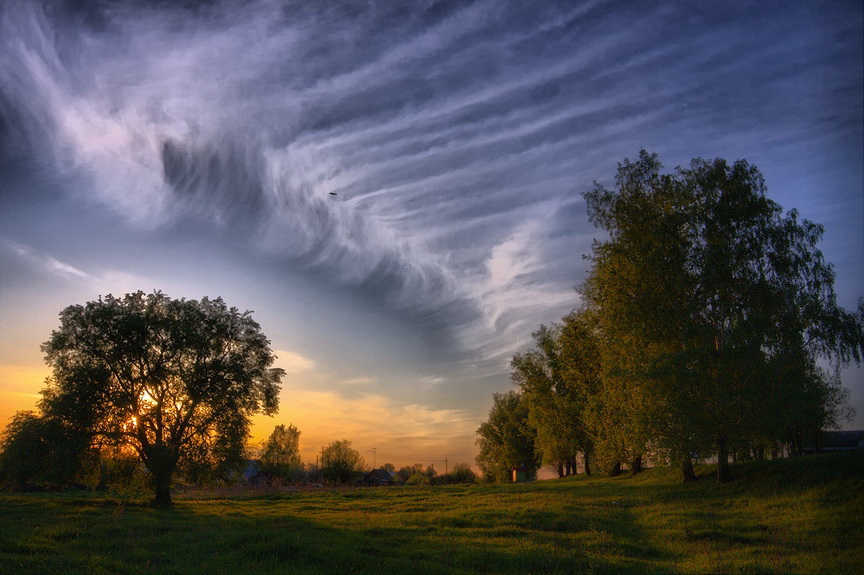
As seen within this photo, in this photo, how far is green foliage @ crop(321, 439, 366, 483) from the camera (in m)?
92.7

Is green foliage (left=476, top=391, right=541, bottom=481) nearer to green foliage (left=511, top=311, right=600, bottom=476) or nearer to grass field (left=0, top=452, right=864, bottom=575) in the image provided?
green foliage (left=511, top=311, right=600, bottom=476)

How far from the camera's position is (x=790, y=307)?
27875 mm

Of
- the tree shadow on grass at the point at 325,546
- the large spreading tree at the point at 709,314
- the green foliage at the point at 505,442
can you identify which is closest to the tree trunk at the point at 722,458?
the large spreading tree at the point at 709,314

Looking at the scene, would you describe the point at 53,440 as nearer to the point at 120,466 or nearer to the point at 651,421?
the point at 120,466

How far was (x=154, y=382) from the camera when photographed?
125ft

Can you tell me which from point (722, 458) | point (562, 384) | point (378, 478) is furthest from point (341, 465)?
point (722, 458)

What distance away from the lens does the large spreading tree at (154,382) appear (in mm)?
36344

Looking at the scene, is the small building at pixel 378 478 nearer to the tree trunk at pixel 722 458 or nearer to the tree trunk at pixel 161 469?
the tree trunk at pixel 161 469

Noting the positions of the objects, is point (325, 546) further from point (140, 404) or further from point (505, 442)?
point (505, 442)

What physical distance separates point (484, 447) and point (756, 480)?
62645 mm

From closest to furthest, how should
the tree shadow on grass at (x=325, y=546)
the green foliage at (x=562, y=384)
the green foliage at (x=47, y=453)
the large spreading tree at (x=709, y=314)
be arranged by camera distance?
the tree shadow on grass at (x=325, y=546) < the large spreading tree at (x=709, y=314) < the green foliage at (x=47, y=453) < the green foliage at (x=562, y=384)

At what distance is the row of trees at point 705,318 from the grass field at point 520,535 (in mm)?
3044

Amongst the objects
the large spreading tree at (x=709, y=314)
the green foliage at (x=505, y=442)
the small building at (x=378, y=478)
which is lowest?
the small building at (x=378, y=478)

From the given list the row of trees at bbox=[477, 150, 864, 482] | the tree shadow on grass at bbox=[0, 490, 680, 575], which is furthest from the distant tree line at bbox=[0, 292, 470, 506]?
the row of trees at bbox=[477, 150, 864, 482]
